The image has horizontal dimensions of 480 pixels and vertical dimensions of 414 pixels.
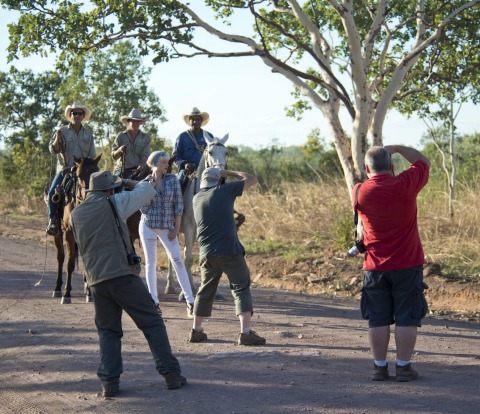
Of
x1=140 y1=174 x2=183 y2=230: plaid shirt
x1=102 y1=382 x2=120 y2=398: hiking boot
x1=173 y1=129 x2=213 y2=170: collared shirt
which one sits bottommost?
x1=102 y1=382 x2=120 y2=398: hiking boot

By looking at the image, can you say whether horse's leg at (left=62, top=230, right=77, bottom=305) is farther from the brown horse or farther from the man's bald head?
the man's bald head

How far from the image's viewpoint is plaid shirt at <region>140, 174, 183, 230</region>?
38.6 feet

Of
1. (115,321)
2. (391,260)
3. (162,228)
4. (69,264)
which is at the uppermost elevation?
(162,228)

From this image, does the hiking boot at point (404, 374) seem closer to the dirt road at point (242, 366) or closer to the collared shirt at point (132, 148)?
the dirt road at point (242, 366)

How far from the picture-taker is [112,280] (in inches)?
308

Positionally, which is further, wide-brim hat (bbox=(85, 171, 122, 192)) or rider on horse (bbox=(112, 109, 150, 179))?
rider on horse (bbox=(112, 109, 150, 179))

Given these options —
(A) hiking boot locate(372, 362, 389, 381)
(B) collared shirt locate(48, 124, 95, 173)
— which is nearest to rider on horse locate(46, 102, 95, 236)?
(B) collared shirt locate(48, 124, 95, 173)

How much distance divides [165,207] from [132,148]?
2.89 m

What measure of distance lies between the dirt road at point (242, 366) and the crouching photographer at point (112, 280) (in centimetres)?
28

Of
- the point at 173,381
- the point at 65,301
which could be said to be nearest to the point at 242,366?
the point at 173,381

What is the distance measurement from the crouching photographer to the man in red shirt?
1.92 meters

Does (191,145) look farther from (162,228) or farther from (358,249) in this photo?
(358,249)

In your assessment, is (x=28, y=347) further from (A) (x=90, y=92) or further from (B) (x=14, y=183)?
(B) (x=14, y=183)

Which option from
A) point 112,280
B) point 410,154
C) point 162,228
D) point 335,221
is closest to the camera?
point 112,280
